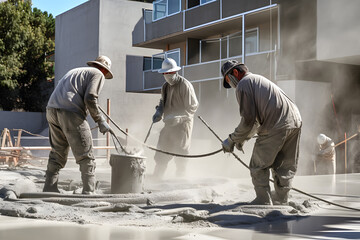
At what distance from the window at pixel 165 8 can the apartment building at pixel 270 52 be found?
50 millimetres

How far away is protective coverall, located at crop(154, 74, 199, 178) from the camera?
8562mm

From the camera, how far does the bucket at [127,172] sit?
21.7ft

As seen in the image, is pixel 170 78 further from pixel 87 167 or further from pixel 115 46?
pixel 115 46

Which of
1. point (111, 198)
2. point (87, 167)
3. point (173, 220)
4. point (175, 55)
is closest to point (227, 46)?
point (175, 55)

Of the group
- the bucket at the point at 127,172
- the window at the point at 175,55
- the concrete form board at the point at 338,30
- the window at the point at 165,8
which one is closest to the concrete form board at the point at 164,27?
the window at the point at 165,8

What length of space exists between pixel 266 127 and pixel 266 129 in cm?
2

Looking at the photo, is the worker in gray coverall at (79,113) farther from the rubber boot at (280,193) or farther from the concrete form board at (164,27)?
the concrete form board at (164,27)

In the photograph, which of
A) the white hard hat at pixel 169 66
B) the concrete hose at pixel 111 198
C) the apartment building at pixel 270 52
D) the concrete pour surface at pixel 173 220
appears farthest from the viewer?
the apartment building at pixel 270 52

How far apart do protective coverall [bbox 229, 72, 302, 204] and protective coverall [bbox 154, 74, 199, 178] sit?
115 inches

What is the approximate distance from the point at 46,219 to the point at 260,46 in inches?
631

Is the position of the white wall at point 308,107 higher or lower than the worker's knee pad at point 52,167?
higher

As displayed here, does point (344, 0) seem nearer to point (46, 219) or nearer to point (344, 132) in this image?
point (344, 132)

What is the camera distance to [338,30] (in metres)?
12.4

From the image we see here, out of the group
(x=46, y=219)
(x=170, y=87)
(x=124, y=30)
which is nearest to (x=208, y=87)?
(x=124, y=30)
